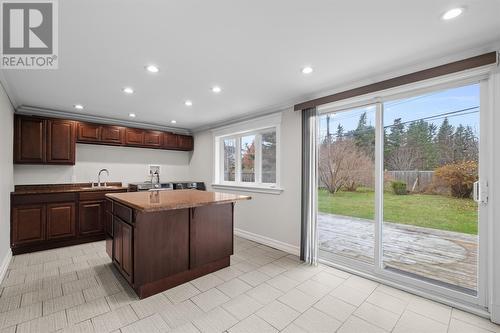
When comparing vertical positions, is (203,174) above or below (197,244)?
above

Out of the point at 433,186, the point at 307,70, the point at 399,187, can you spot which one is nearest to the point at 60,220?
the point at 307,70

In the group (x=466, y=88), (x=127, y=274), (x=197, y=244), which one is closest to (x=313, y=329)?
(x=197, y=244)

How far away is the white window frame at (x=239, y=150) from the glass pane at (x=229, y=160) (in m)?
0.08

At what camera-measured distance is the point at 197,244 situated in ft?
8.95

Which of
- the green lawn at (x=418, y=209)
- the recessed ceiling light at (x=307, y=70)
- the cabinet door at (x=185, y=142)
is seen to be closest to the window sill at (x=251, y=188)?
the green lawn at (x=418, y=209)

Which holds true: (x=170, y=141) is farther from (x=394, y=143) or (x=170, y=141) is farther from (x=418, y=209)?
(x=418, y=209)

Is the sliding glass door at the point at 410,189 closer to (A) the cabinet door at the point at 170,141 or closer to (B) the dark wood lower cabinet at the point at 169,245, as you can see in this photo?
(B) the dark wood lower cabinet at the point at 169,245

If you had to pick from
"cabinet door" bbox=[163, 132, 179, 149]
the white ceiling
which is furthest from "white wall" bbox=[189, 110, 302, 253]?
"cabinet door" bbox=[163, 132, 179, 149]

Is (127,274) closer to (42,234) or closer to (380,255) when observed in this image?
(42,234)

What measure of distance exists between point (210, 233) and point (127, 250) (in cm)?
92

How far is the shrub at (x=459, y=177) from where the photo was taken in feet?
7.20

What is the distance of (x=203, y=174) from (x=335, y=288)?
12.3ft

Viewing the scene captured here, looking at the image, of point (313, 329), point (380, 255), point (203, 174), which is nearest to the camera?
point (313, 329)

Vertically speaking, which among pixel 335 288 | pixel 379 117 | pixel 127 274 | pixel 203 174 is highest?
pixel 379 117
